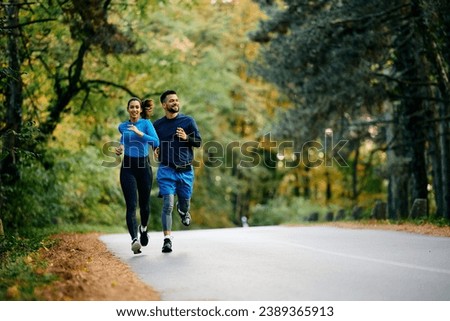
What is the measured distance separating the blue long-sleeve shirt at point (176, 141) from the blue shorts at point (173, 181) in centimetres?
13

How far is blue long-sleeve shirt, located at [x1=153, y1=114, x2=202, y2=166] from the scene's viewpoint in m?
9.02

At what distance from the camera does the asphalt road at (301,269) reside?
17.6ft

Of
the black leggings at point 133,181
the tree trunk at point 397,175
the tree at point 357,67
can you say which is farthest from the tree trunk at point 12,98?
the tree trunk at point 397,175

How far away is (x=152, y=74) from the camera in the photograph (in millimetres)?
20391

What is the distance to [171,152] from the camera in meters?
9.05

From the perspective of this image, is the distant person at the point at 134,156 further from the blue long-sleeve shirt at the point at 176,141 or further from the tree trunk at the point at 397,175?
the tree trunk at the point at 397,175

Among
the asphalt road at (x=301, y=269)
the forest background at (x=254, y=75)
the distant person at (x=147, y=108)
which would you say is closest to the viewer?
the asphalt road at (x=301, y=269)

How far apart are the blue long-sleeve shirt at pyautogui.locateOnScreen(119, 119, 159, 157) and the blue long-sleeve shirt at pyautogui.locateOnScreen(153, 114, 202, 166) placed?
292 millimetres

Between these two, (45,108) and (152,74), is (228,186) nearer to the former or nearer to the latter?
(152,74)

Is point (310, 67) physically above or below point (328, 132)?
above

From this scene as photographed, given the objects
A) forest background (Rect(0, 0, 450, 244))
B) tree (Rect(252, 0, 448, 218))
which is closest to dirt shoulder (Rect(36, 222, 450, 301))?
forest background (Rect(0, 0, 450, 244))
